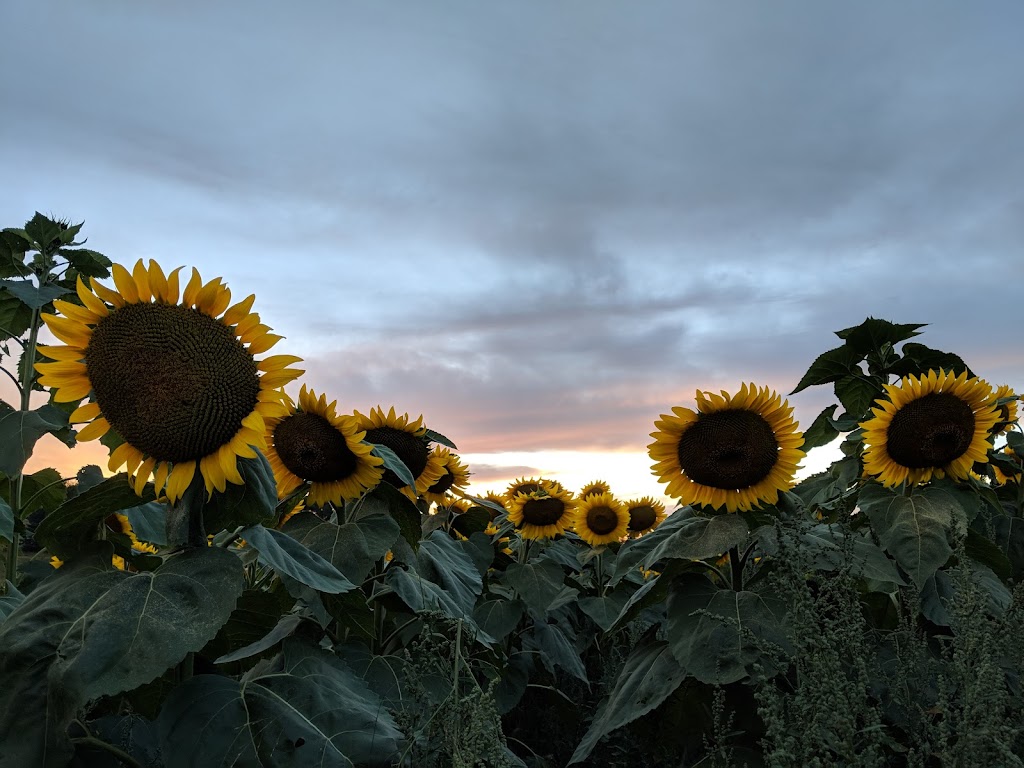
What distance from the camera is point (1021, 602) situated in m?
3.25

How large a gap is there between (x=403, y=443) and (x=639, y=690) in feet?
5.79

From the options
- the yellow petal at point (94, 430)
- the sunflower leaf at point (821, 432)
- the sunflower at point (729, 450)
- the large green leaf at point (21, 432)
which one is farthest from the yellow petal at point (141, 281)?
the sunflower leaf at point (821, 432)

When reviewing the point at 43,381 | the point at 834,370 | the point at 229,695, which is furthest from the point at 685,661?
the point at 834,370

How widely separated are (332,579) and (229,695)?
0.45 m

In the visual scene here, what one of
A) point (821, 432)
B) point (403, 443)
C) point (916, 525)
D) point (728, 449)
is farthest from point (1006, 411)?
point (403, 443)

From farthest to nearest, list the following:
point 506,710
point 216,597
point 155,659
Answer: point 506,710
point 216,597
point 155,659

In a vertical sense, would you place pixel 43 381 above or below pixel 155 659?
above

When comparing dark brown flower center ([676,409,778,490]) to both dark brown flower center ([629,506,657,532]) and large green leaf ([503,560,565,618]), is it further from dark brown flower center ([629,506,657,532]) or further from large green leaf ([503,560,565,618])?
dark brown flower center ([629,506,657,532])

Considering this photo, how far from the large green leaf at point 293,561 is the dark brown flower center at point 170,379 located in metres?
0.30

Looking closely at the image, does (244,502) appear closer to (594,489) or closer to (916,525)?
(916,525)

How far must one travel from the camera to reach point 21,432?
378 centimetres

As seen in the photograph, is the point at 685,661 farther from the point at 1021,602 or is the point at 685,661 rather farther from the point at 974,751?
the point at 1021,602

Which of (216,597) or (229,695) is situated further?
(229,695)

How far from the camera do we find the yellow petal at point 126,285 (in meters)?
2.51
